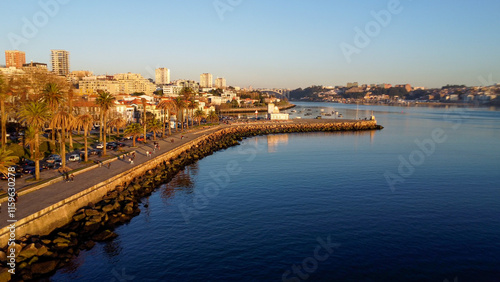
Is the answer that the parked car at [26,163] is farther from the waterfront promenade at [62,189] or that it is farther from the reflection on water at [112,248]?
the reflection on water at [112,248]

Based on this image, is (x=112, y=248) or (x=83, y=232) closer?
(x=112, y=248)

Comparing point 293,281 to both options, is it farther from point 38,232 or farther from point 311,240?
point 38,232

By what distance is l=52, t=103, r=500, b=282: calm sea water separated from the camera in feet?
79.6

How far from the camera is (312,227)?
103 ft

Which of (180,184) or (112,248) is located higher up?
(180,184)

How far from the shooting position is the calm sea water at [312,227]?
24.2 meters

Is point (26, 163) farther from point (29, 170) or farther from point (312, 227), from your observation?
point (312, 227)

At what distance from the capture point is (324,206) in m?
36.9

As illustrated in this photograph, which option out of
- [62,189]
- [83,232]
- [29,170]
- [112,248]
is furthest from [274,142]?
[112,248]

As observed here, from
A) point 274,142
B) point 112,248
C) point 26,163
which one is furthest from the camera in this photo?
point 274,142

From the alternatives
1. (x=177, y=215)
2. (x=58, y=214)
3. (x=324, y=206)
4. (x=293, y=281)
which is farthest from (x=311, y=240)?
(x=58, y=214)

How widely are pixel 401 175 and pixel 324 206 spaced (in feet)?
66.6

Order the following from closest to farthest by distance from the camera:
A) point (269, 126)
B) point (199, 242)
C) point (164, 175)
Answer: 1. point (199, 242)
2. point (164, 175)
3. point (269, 126)

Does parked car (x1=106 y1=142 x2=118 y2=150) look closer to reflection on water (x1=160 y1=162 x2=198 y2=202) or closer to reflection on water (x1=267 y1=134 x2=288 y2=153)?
reflection on water (x1=160 y1=162 x2=198 y2=202)
